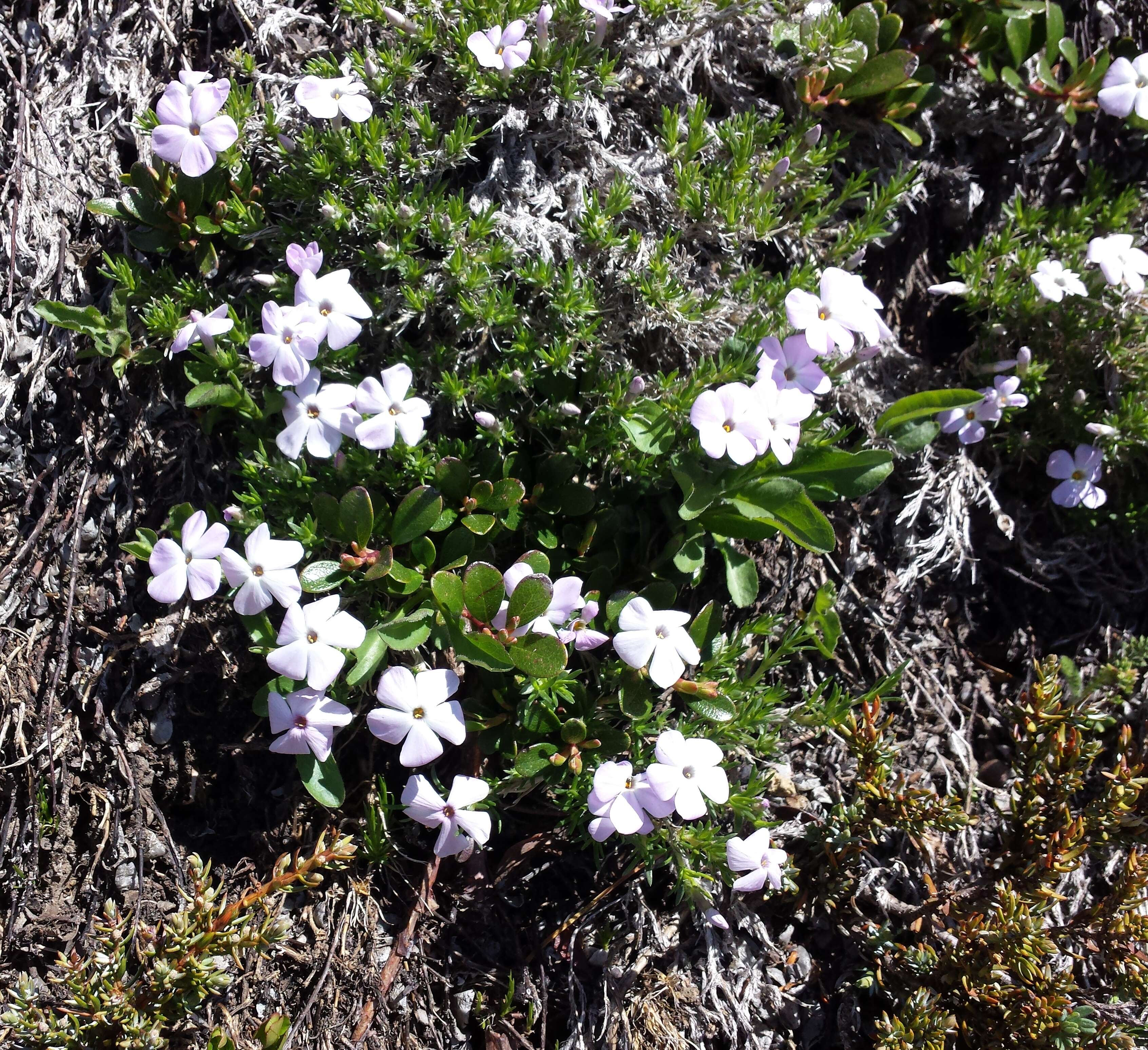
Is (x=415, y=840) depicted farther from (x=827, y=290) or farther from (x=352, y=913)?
(x=827, y=290)

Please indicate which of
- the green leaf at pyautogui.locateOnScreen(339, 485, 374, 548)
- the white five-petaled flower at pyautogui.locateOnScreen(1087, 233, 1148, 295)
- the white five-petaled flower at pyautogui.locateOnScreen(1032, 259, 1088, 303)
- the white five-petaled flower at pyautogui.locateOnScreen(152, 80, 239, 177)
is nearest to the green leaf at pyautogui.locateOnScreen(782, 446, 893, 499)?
the white five-petaled flower at pyautogui.locateOnScreen(1032, 259, 1088, 303)

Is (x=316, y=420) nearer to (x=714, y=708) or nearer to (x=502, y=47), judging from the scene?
(x=502, y=47)

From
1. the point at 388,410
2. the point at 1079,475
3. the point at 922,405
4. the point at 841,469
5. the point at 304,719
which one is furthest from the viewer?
the point at 1079,475

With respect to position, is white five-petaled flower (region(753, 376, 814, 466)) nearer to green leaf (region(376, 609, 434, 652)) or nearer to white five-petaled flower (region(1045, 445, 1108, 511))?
green leaf (region(376, 609, 434, 652))

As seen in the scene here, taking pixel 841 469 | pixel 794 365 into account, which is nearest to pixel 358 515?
pixel 794 365

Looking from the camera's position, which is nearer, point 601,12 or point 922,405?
point 601,12

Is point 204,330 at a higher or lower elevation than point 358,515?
higher
